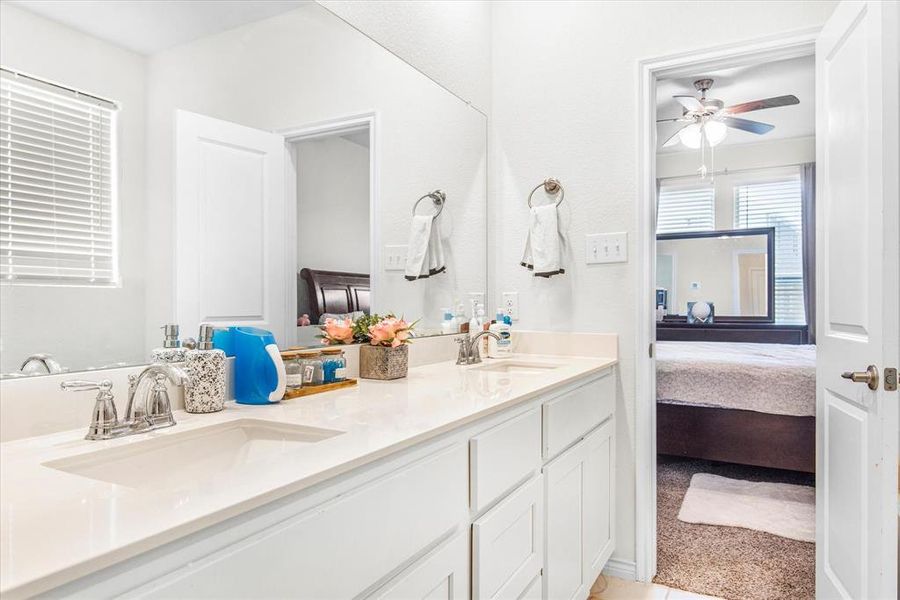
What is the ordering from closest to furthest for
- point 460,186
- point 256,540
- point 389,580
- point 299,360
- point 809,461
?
point 256,540 → point 389,580 → point 299,360 → point 460,186 → point 809,461

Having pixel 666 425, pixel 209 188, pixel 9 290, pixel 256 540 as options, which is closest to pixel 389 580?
pixel 256 540

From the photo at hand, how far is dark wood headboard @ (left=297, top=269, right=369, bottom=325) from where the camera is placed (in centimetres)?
159

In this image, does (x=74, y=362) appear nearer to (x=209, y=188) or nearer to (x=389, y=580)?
(x=209, y=188)

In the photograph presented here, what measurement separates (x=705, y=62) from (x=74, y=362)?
7.35 ft

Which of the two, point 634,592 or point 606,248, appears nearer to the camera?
point 634,592

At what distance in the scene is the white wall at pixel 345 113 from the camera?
117cm

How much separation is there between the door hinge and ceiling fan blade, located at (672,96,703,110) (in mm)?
2504

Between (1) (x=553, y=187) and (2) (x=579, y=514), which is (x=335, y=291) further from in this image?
(1) (x=553, y=187)

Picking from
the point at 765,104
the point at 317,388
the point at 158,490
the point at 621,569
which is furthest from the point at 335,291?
the point at 765,104

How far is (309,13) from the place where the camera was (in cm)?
156

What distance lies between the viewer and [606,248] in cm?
229

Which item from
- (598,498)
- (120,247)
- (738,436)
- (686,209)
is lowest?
(738,436)

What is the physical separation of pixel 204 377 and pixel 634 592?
179cm

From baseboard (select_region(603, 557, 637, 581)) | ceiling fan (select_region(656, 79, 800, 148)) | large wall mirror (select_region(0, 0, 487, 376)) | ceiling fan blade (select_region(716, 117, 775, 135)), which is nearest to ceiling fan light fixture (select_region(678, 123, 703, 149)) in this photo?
ceiling fan (select_region(656, 79, 800, 148))
